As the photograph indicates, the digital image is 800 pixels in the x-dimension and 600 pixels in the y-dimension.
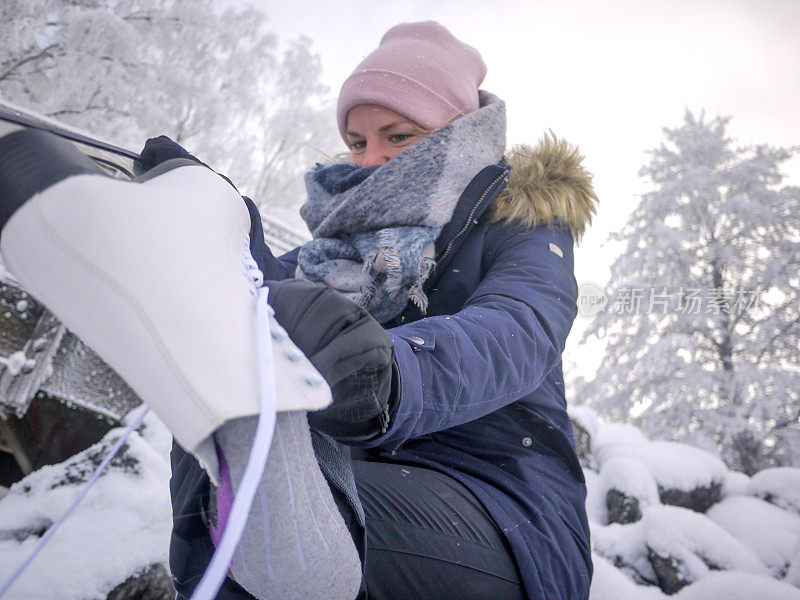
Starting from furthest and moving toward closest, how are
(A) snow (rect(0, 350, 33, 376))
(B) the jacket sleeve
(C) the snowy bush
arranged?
(A) snow (rect(0, 350, 33, 376))
(C) the snowy bush
(B) the jacket sleeve

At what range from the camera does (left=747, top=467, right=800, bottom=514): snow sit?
4.55m

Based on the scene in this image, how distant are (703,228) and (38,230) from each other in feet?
32.3

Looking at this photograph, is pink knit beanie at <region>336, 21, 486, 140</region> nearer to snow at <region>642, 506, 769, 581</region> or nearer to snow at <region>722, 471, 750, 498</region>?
snow at <region>642, 506, 769, 581</region>

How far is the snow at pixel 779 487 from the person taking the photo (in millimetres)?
4547

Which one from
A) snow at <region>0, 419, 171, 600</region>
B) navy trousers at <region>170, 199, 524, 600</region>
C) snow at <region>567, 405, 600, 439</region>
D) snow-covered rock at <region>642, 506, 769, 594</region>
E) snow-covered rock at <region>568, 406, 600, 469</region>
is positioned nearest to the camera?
navy trousers at <region>170, 199, 524, 600</region>

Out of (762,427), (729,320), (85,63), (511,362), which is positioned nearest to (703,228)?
(729,320)

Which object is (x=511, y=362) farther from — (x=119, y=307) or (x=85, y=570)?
(x=85, y=570)

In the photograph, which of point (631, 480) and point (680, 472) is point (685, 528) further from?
point (680, 472)

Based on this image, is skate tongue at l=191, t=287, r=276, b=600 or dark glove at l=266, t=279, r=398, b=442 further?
dark glove at l=266, t=279, r=398, b=442

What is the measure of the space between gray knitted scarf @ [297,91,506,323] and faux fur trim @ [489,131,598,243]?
4.8 inches

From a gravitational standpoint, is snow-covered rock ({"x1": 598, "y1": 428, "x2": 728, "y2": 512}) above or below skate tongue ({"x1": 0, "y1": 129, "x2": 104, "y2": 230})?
below

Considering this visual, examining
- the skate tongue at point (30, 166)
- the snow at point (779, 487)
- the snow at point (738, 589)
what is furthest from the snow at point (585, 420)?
the skate tongue at point (30, 166)

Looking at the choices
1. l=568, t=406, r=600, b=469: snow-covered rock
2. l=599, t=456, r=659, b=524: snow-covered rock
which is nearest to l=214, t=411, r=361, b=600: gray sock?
l=599, t=456, r=659, b=524: snow-covered rock

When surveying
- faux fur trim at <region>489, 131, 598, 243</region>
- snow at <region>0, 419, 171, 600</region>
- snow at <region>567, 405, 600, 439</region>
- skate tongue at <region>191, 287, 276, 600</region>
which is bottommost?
snow at <region>0, 419, 171, 600</region>
